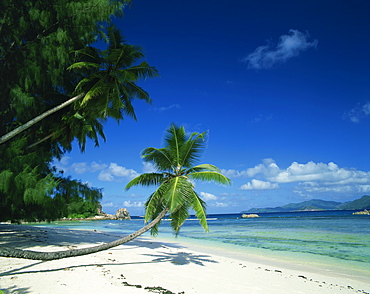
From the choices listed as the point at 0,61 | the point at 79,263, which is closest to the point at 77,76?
the point at 0,61

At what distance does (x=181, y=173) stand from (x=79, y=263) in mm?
4446

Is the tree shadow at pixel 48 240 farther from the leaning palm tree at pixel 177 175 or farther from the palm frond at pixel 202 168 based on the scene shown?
the palm frond at pixel 202 168

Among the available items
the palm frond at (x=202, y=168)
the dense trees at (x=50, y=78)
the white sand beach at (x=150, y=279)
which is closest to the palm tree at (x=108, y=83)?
the dense trees at (x=50, y=78)

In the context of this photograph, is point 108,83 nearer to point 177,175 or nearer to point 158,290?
point 177,175

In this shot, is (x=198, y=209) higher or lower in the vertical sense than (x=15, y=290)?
higher

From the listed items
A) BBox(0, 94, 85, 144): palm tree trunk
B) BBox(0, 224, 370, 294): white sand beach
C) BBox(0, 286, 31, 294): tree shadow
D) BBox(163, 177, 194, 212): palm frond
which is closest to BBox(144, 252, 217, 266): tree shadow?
BBox(0, 224, 370, 294): white sand beach

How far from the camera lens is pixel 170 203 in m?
7.70

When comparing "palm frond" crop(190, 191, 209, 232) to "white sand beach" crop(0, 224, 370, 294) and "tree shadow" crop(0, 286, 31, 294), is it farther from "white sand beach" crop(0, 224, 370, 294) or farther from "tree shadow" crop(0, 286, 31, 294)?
"tree shadow" crop(0, 286, 31, 294)

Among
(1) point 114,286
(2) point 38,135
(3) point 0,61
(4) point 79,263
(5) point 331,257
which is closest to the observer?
(1) point 114,286

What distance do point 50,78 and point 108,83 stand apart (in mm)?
2459

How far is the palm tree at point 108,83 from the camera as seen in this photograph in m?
9.94

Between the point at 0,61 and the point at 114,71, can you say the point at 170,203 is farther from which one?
the point at 0,61

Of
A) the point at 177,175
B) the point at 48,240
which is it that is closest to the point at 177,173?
the point at 177,175

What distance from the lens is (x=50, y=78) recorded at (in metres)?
10.6
